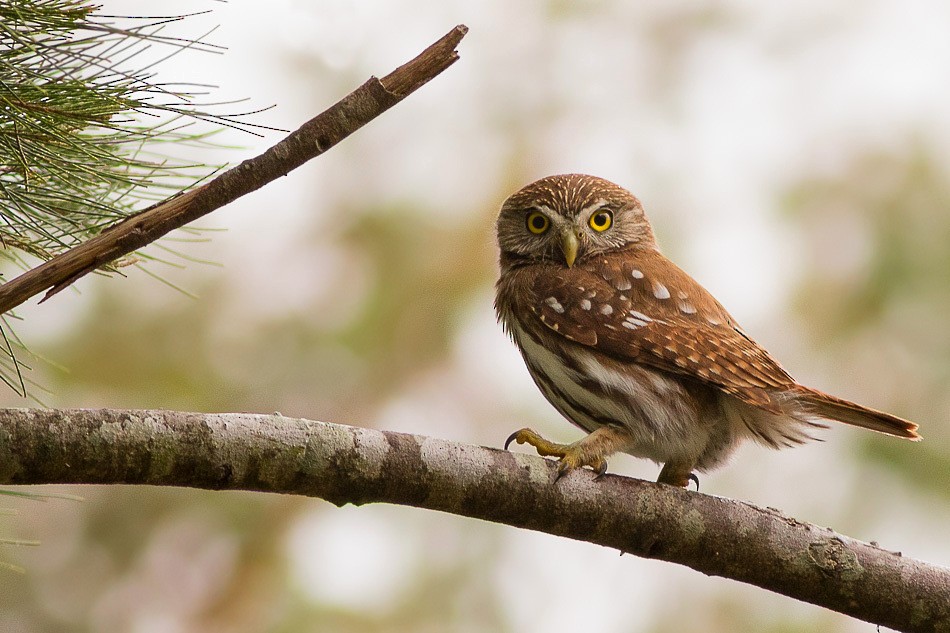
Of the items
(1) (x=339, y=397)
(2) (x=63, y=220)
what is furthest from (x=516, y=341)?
(1) (x=339, y=397)

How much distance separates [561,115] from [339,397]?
11.2 ft

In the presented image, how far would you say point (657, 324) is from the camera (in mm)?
3650

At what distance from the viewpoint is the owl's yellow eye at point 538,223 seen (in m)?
4.37

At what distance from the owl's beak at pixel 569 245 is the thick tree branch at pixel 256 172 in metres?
1.78

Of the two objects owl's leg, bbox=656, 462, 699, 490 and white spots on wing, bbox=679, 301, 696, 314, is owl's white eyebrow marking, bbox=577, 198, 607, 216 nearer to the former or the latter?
white spots on wing, bbox=679, 301, 696, 314

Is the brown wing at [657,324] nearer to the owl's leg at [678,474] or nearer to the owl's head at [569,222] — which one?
the owl's head at [569,222]

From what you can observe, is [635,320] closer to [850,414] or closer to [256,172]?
[850,414]

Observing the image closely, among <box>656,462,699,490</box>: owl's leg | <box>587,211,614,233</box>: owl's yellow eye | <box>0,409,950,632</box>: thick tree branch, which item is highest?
<box>587,211,614,233</box>: owl's yellow eye

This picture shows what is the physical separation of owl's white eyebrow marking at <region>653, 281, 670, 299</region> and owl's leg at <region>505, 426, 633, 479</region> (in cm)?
55

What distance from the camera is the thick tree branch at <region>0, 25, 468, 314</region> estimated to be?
239cm

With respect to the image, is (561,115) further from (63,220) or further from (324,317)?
(63,220)

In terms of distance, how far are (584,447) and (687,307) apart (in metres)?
0.84

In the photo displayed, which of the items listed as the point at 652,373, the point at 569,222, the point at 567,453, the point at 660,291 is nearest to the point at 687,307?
the point at 660,291

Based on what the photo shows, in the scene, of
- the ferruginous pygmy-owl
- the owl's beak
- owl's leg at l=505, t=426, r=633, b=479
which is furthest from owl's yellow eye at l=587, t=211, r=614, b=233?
owl's leg at l=505, t=426, r=633, b=479
